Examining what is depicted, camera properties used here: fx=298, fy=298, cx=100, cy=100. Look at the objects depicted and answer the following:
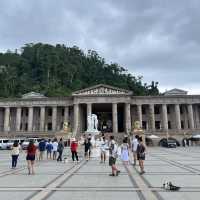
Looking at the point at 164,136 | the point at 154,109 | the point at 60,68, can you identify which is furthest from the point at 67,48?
the point at 164,136

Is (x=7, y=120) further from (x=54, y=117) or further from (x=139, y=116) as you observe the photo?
(x=139, y=116)

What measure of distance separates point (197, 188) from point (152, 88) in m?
107

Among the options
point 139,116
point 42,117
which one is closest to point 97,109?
point 139,116

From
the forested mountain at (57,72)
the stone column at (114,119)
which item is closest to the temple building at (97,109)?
the stone column at (114,119)

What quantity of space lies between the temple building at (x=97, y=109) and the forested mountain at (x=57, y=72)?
57.9 feet

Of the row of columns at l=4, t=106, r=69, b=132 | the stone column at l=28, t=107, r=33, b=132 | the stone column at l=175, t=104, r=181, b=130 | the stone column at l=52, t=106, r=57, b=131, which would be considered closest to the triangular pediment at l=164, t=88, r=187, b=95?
the stone column at l=175, t=104, r=181, b=130

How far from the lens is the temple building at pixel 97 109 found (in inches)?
3125

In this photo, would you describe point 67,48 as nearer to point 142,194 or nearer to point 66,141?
point 66,141

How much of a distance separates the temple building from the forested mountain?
17649mm

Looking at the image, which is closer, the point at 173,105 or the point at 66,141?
the point at 66,141

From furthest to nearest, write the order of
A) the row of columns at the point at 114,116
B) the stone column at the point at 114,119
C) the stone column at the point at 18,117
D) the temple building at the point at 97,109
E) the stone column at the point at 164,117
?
1. the stone column at the point at 18,117
2. the stone column at the point at 164,117
3. the temple building at the point at 97,109
4. the row of columns at the point at 114,116
5. the stone column at the point at 114,119

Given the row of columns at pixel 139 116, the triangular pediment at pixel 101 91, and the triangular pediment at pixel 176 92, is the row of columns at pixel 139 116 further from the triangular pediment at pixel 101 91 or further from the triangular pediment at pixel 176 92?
the triangular pediment at pixel 176 92

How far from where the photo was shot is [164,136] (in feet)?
240

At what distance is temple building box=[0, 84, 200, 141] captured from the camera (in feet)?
260
